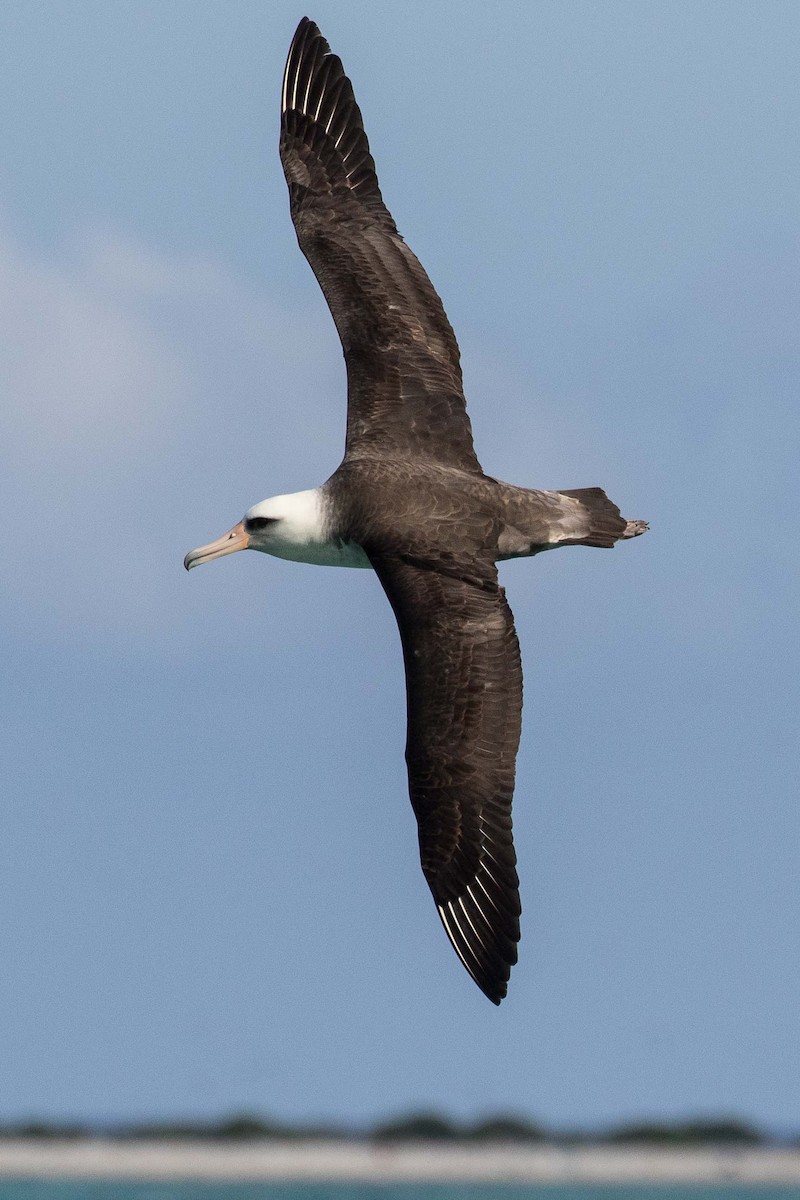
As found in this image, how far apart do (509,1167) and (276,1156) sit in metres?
17.9

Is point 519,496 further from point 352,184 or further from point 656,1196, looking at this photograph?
point 656,1196

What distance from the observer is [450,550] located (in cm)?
2009

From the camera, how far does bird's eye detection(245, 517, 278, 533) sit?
21.1 m

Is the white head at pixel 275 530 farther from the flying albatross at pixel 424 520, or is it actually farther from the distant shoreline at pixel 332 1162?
the distant shoreline at pixel 332 1162

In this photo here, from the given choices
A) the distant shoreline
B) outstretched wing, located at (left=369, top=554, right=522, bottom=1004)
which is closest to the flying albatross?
outstretched wing, located at (left=369, top=554, right=522, bottom=1004)

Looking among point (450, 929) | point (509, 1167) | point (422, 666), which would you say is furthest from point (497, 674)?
point (509, 1167)

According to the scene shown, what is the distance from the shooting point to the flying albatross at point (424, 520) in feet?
64.0

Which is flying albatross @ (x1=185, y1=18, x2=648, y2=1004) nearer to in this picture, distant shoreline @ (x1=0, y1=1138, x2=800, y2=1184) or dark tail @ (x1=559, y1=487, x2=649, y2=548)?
dark tail @ (x1=559, y1=487, x2=649, y2=548)

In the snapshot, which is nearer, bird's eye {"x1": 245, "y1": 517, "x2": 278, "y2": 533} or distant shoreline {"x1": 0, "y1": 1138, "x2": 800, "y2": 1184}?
bird's eye {"x1": 245, "y1": 517, "x2": 278, "y2": 533}

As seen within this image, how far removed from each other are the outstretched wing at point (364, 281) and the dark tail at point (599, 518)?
0.95 meters

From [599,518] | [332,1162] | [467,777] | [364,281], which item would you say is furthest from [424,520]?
[332,1162]

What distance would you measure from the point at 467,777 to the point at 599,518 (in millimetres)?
2823

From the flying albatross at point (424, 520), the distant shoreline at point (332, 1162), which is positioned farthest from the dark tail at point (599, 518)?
the distant shoreline at point (332, 1162)

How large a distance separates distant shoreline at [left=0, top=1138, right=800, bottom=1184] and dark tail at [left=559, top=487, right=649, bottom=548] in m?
138
